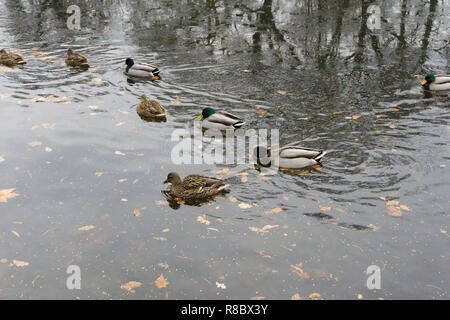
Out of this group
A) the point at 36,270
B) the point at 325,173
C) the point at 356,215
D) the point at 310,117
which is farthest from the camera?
the point at 310,117

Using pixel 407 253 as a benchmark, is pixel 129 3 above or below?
above

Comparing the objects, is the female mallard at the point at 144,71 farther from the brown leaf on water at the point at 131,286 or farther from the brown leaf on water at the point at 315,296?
the brown leaf on water at the point at 315,296

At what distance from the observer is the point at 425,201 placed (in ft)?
22.8

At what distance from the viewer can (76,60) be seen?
41.4 ft

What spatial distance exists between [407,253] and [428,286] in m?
0.59

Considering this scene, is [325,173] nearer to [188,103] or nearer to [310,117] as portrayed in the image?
[310,117]

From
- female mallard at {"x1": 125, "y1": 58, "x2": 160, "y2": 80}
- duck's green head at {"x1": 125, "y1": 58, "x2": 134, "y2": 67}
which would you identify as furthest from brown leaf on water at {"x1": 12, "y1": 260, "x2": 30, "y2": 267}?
duck's green head at {"x1": 125, "y1": 58, "x2": 134, "y2": 67}

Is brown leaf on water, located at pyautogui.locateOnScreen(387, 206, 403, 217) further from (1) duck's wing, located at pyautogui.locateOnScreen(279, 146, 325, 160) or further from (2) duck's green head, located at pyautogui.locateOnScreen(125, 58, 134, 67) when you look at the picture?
(2) duck's green head, located at pyautogui.locateOnScreen(125, 58, 134, 67)

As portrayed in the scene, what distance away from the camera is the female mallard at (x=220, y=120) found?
9.28m

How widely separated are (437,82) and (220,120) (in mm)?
5757

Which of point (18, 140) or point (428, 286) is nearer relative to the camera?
point (428, 286)

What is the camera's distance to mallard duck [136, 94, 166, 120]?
988 cm

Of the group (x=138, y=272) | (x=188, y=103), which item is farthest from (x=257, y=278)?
(x=188, y=103)

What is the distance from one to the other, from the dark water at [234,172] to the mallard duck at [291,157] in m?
0.22
